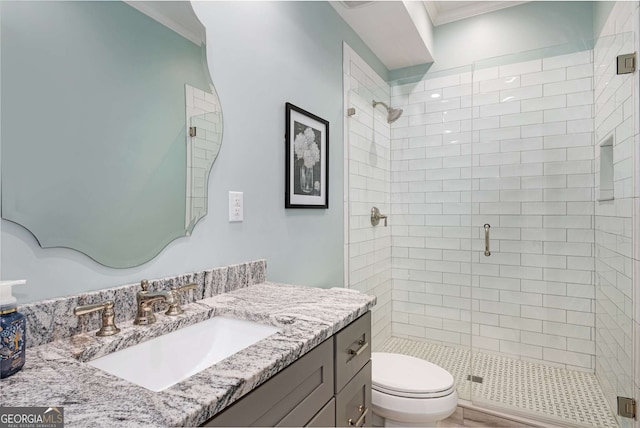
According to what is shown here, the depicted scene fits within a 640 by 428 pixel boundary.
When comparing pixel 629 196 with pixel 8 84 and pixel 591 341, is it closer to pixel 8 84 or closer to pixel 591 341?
pixel 591 341

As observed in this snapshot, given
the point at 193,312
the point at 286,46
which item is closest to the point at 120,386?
the point at 193,312

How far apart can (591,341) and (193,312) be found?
258cm

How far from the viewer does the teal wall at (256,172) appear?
87 centimetres

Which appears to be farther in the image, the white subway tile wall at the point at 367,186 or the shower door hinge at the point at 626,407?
the white subway tile wall at the point at 367,186

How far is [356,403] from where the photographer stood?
1161mm

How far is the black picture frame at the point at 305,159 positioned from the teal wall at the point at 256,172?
0.15 ft

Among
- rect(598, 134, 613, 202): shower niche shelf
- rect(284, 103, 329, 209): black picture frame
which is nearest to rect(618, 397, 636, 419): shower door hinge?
rect(598, 134, 613, 202): shower niche shelf

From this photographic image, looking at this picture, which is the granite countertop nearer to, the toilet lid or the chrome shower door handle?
the toilet lid

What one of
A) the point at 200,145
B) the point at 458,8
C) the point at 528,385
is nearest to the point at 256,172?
the point at 200,145

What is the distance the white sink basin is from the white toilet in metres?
0.91

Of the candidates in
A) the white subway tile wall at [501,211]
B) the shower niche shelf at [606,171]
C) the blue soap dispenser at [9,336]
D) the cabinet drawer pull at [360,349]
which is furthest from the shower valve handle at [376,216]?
the blue soap dispenser at [9,336]

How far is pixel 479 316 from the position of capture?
8.54 ft

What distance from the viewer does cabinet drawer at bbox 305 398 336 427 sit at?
89cm

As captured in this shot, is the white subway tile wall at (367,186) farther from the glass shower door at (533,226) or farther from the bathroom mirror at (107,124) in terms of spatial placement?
the bathroom mirror at (107,124)
